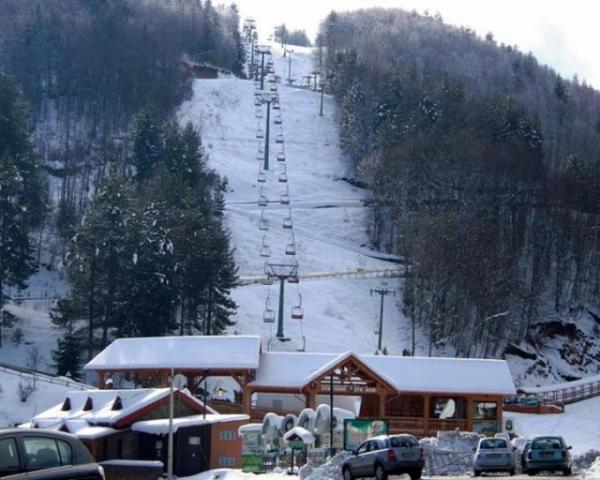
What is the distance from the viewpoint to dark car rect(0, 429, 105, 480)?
567 inches

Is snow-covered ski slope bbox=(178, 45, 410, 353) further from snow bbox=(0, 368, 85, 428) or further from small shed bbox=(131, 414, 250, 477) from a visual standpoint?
small shed bbox=(131, 414, 250, 477)

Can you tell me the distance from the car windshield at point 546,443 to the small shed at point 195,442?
12474 millimetres

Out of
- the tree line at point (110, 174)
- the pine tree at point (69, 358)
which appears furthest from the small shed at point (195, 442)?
the tree line at point (110, 174)

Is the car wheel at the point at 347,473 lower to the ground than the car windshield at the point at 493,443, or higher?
lower

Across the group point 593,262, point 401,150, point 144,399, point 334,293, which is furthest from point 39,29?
point 144,399

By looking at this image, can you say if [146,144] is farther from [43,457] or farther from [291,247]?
[43,457]

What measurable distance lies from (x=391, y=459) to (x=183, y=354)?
967 inches

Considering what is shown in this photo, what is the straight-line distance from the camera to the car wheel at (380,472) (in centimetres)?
2573

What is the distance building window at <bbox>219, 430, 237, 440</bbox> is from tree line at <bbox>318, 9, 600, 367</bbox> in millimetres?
33012

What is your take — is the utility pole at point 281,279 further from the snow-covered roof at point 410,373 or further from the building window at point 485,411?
the building window at point 485,411

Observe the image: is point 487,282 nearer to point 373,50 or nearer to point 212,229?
point 212,229

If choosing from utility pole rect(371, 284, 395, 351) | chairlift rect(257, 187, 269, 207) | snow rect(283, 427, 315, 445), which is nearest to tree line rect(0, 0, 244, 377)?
chairlift rect(257, 187, 269, 207)

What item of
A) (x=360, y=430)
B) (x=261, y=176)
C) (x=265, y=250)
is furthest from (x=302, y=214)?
(x=360, y=430)

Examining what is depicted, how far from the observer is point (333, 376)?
159 feet
